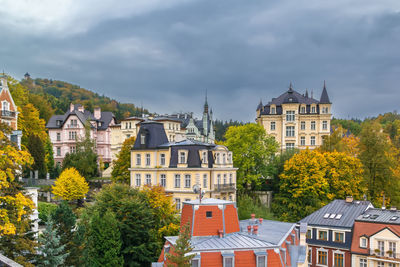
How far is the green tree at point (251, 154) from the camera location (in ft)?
160

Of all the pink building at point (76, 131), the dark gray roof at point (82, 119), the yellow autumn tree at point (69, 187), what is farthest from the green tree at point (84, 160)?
the yellow autumn tree at point (69, 187)

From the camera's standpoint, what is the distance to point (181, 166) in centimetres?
4225

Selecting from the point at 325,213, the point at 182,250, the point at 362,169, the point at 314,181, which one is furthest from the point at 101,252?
the point at 362,169

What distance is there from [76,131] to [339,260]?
49502mm

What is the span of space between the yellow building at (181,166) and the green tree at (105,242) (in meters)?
13.4

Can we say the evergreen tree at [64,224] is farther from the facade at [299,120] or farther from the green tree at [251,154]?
the facade at [299,120]

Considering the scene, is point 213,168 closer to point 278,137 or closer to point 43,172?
point 278,137

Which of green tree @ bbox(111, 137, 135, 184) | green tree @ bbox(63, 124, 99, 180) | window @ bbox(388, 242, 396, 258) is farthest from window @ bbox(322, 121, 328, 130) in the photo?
green tree @ bbox(63, 124, 99, 180)

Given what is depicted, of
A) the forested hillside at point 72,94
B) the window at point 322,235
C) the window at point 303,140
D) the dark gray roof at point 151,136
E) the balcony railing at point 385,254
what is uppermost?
the forested hillside at point 72,94

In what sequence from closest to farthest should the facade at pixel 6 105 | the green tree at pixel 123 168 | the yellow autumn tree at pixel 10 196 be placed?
the yellow autumn tree at pixel 10 196 → the facade at pixel 6 105 → the green tree at pixel 123 168

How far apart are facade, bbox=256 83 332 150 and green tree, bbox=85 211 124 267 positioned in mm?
39975

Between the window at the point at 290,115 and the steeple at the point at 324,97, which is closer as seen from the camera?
the steeple at the point at 324,97

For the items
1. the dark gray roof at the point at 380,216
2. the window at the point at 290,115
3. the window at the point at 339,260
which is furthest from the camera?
the window at the point at 290,115

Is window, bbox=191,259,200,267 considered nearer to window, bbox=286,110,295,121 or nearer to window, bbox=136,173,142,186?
window, bbox=136,173,142,186
